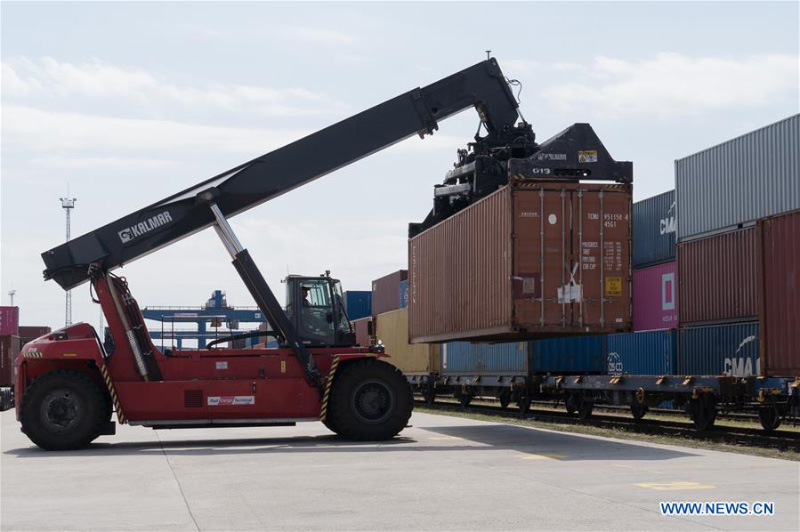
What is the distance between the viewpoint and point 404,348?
39125 mm

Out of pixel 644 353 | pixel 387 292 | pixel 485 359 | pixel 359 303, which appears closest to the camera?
pixel 644 353

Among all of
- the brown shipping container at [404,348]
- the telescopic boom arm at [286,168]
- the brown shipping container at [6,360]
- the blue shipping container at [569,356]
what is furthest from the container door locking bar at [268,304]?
the brown shipping container at [6,360]

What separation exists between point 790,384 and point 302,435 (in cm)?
875

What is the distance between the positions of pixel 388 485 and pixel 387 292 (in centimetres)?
4069

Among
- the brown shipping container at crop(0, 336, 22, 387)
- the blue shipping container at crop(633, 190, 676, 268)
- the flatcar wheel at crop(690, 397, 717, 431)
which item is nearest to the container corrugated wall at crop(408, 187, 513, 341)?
the flatcar wheel at crop(690, 397, 717, 431)

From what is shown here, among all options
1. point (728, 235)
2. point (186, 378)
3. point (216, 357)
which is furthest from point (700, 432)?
point (186, 378)

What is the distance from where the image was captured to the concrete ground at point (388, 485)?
891 cm

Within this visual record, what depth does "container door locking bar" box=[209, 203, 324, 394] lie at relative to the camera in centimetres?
1722

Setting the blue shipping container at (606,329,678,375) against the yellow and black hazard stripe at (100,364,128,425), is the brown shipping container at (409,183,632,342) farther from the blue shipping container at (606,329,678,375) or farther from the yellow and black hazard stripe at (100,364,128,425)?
the blue shipping container at (606,329,678,375)

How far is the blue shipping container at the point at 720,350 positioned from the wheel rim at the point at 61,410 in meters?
12.1

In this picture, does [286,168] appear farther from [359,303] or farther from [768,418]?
[359,303]

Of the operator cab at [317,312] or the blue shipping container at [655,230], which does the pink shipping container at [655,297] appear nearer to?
the blue shipping container at [655,230]

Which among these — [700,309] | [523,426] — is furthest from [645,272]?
[523,426]

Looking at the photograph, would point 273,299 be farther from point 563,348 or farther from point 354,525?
point 563,348
